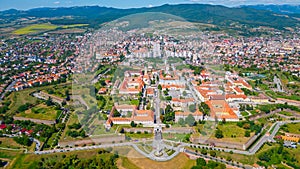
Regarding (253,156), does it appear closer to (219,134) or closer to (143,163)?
(219,134)

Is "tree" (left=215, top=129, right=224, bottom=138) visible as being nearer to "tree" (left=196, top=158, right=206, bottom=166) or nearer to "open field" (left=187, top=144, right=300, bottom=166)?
"open field" (left=187, top=144, right=300, bottom=166)

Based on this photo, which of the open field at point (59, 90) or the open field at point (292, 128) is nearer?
the open field at point (292, 128)

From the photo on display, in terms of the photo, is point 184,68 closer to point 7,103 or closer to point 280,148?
point 280,148

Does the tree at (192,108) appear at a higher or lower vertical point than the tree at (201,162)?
higher

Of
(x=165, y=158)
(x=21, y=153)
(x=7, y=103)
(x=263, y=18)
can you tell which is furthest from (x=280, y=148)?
(x=263, y=18)

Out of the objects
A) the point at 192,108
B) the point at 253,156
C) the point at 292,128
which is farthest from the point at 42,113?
→ the point at 292,128

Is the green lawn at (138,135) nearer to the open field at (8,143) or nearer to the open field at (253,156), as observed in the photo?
the open field at (253,156)

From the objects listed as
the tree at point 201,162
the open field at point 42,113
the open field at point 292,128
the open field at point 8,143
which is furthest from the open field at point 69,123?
the open field at point 292,128

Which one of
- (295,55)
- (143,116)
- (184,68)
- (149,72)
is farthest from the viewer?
(295,55)
